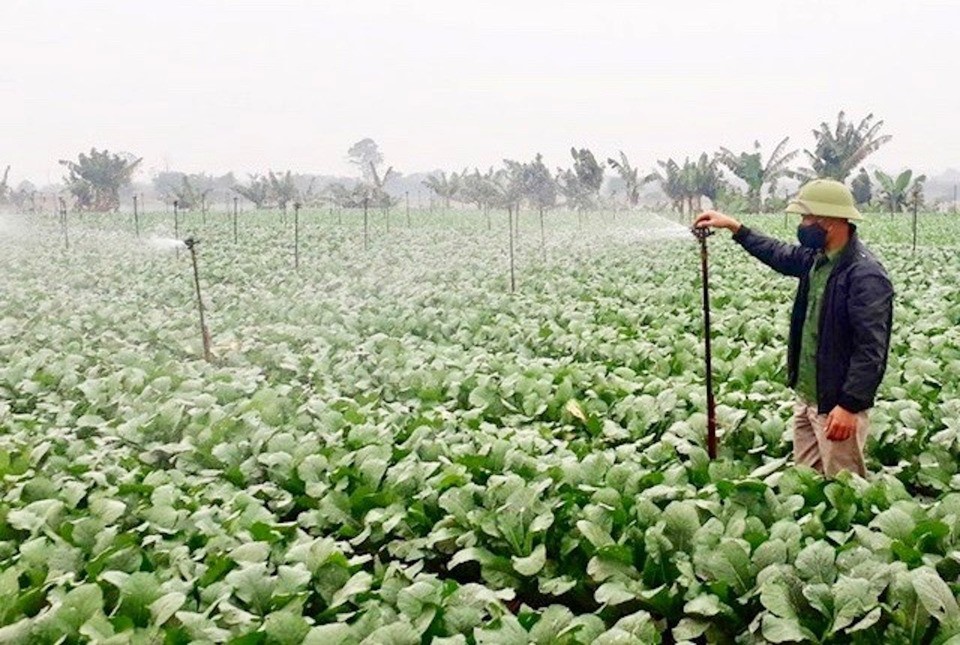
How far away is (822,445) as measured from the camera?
4.50 metres

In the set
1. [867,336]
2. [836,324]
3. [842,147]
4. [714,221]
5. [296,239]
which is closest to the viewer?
[867,336]

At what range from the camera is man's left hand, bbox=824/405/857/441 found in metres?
4.17

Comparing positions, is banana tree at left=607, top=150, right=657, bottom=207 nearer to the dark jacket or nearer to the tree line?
the tree line

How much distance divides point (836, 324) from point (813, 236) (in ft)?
1.50

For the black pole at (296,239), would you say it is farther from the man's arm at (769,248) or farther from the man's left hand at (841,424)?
the man's left hand at (841,424)

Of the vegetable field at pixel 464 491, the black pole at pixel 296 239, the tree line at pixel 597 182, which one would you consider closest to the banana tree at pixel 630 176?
the tree line at pixel 597 182

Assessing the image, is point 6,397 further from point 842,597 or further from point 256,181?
point 256,181

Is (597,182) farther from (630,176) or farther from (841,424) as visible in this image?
(841,424)

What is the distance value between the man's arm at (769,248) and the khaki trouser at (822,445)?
→ 74 cm

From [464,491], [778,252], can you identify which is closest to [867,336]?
[778,252]

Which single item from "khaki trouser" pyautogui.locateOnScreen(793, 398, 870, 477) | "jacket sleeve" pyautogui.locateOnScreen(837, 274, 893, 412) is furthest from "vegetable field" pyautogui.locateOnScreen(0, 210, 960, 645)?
"jacket sleeve" pyautogui.locateOnScreen(837, 274, 893, 412)

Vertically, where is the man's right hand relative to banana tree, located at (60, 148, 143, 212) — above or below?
below

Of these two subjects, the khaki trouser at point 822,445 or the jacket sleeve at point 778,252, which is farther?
the jacket sleeve at point 778,252

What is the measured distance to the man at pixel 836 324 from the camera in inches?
161
